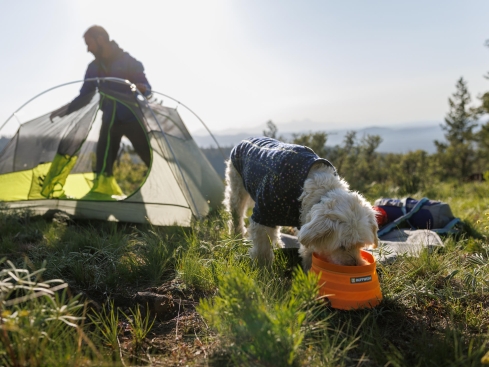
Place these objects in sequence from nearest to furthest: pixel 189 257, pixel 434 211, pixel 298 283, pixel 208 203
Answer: pixel 298 283 < pixel 189 257 < pixel 434 211 < pixel 208 203

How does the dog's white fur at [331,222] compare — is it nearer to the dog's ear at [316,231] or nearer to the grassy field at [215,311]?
the dog's ear at [316,231]

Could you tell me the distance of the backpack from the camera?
182 inches

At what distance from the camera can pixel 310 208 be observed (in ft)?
10.3

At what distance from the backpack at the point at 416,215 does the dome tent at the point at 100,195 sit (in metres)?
2.46

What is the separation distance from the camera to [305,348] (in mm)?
1919

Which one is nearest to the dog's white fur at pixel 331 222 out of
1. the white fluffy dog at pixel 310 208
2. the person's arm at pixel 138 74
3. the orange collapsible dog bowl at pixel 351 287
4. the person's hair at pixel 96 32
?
the white fluffy dog at pixel 310 208

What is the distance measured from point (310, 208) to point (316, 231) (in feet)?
1.27

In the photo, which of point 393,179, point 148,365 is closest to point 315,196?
point 148,365

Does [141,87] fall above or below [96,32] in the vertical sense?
below

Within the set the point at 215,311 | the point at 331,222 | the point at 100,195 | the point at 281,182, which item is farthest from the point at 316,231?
the point at 100,195

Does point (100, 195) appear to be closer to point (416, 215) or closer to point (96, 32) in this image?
point (96, 32)

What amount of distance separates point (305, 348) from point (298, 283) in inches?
14.0

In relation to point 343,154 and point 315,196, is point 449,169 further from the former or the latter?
point 315,196

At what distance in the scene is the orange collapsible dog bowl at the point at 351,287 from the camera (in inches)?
96.3
